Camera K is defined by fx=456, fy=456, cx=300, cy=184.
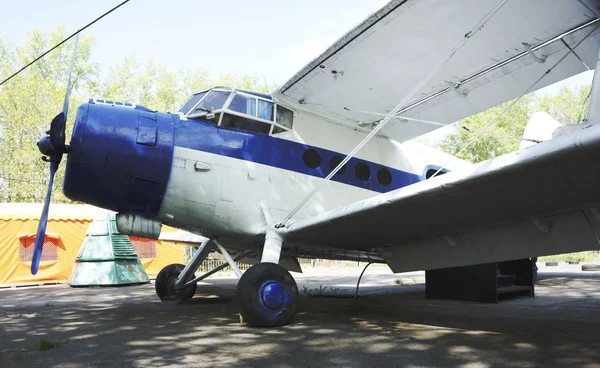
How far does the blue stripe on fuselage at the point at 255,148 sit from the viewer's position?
5.88m

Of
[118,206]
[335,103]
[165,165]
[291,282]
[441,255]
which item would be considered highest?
[335,103]

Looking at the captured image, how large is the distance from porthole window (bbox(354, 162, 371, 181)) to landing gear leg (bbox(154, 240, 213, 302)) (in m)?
2.87

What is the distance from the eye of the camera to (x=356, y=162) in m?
7.31

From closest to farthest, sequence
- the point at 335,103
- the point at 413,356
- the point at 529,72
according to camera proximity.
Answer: the point at 413,356 → the point at 529,72 → the point at 335,103

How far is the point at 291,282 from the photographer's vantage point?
5.15 m

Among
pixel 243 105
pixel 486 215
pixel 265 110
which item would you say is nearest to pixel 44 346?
pixel 243 105

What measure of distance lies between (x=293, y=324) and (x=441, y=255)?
2.09 m

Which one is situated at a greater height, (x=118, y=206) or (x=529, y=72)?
(x=529, y=72)

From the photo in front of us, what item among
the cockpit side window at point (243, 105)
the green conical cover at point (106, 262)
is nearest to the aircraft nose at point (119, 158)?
the cockpit side window at point (243, 105)

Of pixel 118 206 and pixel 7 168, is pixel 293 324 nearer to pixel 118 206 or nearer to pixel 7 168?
pixel 118 206

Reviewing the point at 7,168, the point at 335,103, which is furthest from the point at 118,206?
the point at 7,168

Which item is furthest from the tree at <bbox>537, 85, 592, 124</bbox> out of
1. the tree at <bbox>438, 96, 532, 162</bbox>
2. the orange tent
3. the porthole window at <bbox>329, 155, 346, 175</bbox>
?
the porthole window at <bbox>329, 155, 346, 175</bbox>

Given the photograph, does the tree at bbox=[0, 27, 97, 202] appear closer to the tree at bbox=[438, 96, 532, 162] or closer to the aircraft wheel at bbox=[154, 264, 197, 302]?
the aircraft wheel at bbox=[154, 264, 197, 302]

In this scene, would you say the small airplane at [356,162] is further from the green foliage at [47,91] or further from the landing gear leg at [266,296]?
the green foliage at [47,91]
